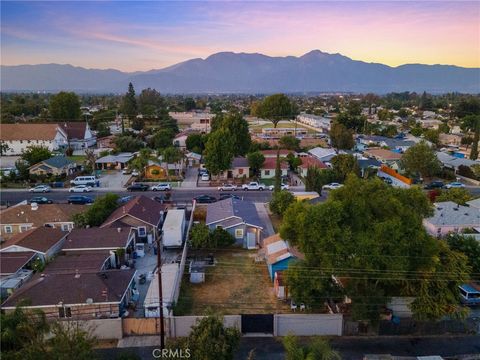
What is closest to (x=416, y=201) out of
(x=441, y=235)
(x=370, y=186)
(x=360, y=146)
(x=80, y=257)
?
(x=370, y=186)

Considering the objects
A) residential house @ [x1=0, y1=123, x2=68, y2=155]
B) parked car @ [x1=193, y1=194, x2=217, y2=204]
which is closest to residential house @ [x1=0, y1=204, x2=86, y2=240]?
parked car @ [x1=193, y1=194, x2=217, y2=204]

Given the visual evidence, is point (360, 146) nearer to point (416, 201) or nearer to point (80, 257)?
point (416, 201)

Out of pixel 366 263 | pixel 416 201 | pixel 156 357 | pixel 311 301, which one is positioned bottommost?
pixel 156 357

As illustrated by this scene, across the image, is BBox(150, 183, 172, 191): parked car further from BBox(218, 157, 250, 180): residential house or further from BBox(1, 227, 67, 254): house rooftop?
BBox(1, 227, 67, 254): house rooftop

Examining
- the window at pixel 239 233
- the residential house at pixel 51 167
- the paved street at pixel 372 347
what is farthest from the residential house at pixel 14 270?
the residential house at pixel 51 167

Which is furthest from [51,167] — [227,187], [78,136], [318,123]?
[318,123]

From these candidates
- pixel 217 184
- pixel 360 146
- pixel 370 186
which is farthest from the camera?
pixel 360 146
